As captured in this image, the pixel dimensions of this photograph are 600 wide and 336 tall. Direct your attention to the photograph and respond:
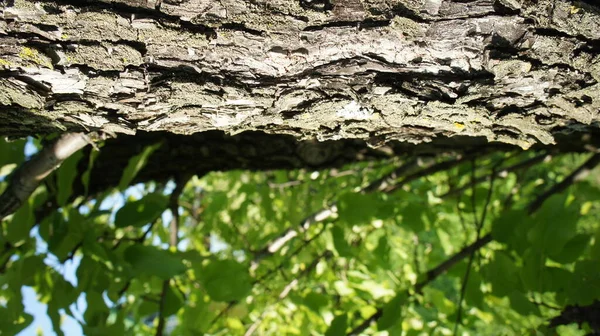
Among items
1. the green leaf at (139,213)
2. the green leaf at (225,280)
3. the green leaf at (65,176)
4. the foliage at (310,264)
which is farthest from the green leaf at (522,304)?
the green leaf at (65,176)

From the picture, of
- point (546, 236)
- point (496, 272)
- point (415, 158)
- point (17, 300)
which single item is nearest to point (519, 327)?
point (496, 272)

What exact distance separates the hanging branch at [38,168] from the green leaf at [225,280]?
0.51 metres

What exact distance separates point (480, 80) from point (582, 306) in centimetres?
68

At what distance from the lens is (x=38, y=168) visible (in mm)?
1160

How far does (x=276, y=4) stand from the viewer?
28.9 inches

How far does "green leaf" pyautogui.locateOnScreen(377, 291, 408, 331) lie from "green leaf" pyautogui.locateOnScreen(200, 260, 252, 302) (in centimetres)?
38

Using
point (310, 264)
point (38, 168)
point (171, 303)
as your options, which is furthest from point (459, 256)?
point (38, 168)

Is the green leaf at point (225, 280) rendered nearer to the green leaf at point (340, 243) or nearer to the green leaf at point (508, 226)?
the green leaf at point (340, 243)

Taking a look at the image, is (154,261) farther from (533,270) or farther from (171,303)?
(533,270)

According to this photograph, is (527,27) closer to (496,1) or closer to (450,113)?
(496,1)

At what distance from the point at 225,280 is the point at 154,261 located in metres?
0.24

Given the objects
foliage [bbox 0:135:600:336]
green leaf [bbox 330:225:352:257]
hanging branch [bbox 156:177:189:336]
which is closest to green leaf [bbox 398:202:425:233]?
foliage [bbox 0:135:600:336]

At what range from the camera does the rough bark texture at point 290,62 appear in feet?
2.40

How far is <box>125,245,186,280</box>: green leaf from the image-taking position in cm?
122
